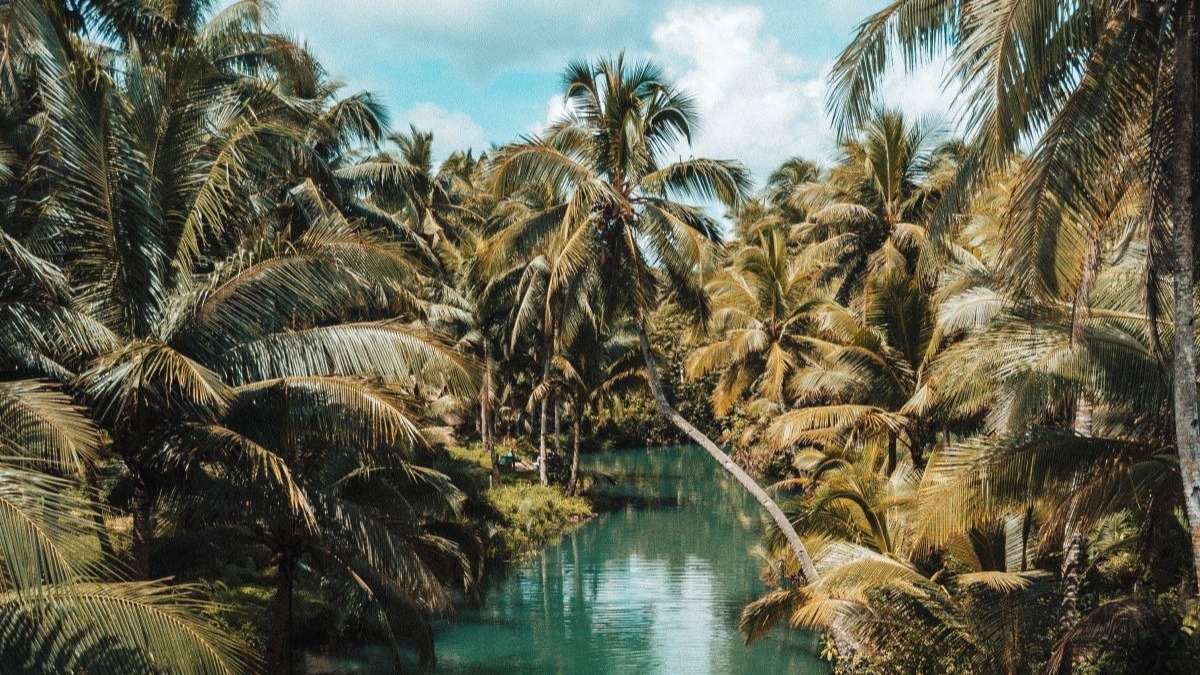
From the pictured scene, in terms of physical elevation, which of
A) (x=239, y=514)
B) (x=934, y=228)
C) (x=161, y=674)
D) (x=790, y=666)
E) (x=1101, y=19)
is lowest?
(x=790, y=666)

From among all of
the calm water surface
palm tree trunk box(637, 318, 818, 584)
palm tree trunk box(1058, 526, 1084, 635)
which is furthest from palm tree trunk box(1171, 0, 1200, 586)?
the calm water surface

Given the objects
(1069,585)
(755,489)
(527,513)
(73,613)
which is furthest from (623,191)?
(527,513)

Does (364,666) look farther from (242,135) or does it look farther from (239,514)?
(242,135)

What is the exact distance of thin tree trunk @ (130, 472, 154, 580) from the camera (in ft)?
26.9

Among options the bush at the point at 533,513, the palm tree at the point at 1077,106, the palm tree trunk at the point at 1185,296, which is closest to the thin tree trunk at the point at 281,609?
the palm tree at the point at 1077,106

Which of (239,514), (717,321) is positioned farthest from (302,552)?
(717,321)

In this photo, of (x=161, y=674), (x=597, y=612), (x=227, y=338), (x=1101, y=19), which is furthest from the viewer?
(x=597, y=612)

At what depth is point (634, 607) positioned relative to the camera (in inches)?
783

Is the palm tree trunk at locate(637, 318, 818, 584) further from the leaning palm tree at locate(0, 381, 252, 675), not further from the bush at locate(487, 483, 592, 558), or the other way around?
the bush at locate(487, 483, 592, 558)

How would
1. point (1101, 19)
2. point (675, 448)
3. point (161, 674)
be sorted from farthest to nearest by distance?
1. point (675, 448)
2. point (1101, 19)
3. point (161, 674)

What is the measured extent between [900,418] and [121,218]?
442 inches

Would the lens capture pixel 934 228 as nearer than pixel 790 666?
Yes

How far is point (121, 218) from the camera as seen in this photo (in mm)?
8164

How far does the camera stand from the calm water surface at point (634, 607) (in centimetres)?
1598
